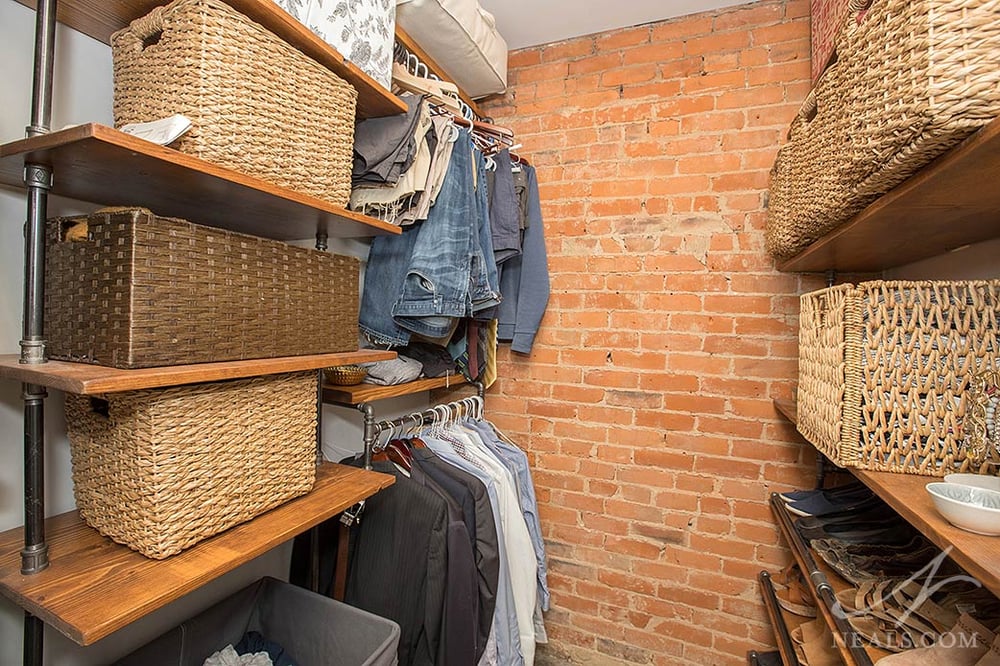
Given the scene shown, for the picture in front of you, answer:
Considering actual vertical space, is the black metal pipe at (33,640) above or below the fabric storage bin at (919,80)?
below

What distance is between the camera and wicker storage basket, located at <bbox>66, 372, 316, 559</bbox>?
2.64 feet

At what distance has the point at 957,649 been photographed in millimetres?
803

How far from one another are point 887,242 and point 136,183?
161 cm

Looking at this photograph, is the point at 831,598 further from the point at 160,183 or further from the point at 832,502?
the point at 160,183

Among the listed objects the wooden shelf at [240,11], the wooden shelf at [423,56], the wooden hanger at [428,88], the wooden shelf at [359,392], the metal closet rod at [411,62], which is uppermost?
the wooden shelf at [423,56]

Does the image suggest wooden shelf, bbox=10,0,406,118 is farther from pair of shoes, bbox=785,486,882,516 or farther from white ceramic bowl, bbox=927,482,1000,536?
pair of shoes, bbox=785,486,882,516

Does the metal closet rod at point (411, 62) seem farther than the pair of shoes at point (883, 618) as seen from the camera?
Yes

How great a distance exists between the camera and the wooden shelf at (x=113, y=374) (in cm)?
67

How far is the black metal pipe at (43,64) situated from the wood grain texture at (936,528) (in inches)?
56.9

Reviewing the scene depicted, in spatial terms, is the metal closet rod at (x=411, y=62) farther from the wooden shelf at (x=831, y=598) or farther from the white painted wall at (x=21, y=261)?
the wooden shelf at (x=831, y=598)

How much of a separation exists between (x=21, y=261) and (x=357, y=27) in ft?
2.77

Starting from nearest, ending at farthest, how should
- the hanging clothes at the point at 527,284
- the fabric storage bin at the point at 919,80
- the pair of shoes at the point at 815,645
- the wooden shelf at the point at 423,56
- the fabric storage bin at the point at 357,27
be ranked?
the fabric storage bin at the point at 919,80 < the fabric storage bin at the point at 357,27 < the pair of shoes at the point at 815,645 < the wooden shelf at the point at 423,56 < the hanging clothes at the point at 527,284

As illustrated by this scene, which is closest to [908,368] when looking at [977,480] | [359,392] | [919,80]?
[977,480]

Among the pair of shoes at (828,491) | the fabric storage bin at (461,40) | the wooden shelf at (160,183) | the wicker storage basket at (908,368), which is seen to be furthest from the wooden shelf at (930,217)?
the fabric storage bin at (461,40)
